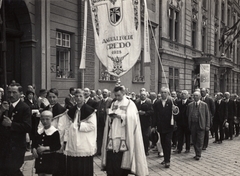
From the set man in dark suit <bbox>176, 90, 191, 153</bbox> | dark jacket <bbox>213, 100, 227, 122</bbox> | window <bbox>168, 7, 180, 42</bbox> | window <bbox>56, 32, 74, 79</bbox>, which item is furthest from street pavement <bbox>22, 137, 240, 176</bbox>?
window <bbox>168, 7, 180, 42</bbox>

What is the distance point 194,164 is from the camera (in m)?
8.38

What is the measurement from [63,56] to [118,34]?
6.97m

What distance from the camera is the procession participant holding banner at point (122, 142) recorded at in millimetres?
5824

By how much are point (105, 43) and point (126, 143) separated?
8.09 ft

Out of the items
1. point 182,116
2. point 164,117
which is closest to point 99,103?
point 164,117

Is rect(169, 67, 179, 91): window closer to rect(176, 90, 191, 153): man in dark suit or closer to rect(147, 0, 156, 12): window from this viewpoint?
rect(147, 0, 156, 12): window

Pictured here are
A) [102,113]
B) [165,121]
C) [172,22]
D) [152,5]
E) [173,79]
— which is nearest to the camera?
[165,121]

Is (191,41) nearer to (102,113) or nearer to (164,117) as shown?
(102,113)

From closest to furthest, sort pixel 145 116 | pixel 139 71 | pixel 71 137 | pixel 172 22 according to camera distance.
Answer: pixel 71 137
pixel 145 116
pixel 139 71
pixel 172 22

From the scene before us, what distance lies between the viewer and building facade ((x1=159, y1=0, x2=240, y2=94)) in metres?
22.8

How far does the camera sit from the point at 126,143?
5832mm

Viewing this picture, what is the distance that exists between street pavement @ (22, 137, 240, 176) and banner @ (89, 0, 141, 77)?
2559 mm

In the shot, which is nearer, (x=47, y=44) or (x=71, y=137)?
(x=71, y=137)

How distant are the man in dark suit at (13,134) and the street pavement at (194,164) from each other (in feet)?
7.63
